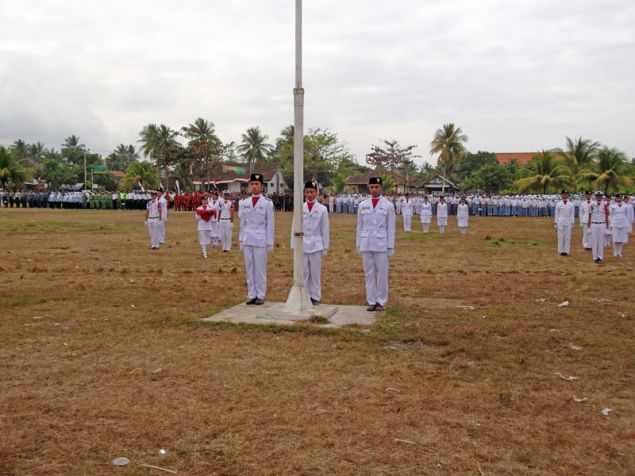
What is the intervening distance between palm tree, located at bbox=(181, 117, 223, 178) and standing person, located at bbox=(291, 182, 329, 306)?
60699 mm

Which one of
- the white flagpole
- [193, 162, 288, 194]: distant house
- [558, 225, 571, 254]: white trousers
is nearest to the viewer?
the white flagpole

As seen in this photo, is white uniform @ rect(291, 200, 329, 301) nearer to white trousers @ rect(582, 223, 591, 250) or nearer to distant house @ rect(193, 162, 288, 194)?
white trousers @ rect(582, 223, 591, 250)

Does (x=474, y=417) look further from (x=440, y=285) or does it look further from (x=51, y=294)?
(x=51, y=294)

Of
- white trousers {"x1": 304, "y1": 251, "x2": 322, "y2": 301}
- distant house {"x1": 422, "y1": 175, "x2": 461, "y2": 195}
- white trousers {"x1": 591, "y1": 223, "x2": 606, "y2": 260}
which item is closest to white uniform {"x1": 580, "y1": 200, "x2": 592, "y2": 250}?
white trousers {"x1": 591, "y1": 223, "x2": 606, "y2": 260}

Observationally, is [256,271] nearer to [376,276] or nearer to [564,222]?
[376,276]

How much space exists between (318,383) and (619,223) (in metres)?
14.9

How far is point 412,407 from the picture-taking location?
5402 mm

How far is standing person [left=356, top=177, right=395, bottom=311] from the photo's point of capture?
9.62m

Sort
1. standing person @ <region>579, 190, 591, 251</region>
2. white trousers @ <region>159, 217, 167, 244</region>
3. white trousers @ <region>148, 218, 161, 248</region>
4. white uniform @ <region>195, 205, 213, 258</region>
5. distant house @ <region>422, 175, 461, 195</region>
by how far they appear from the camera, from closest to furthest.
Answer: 1. white uniform @ <region>195, 205, 213, 258</region>
2. white trousers @ <region>148, 218, 161, 248</region>
3. white trousers @ <region>159, 217, 167, 244</region>
4. standing person @ <region>579, 190, 591, 251</region>
5. distant house @ <region>422, 175, 461, 195</region>

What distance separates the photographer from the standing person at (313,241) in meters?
10.2

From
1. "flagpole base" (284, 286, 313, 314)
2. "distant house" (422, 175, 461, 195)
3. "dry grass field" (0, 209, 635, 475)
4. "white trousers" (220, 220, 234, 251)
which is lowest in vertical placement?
"dry grass field" (0, 209, 635, 475)

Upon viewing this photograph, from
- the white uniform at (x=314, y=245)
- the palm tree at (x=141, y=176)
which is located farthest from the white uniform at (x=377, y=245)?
the palm tree at (x=141, y=176)

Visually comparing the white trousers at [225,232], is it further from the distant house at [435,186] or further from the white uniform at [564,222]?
the distant house at [435,186]

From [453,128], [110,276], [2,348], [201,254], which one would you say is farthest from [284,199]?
[2,348]
